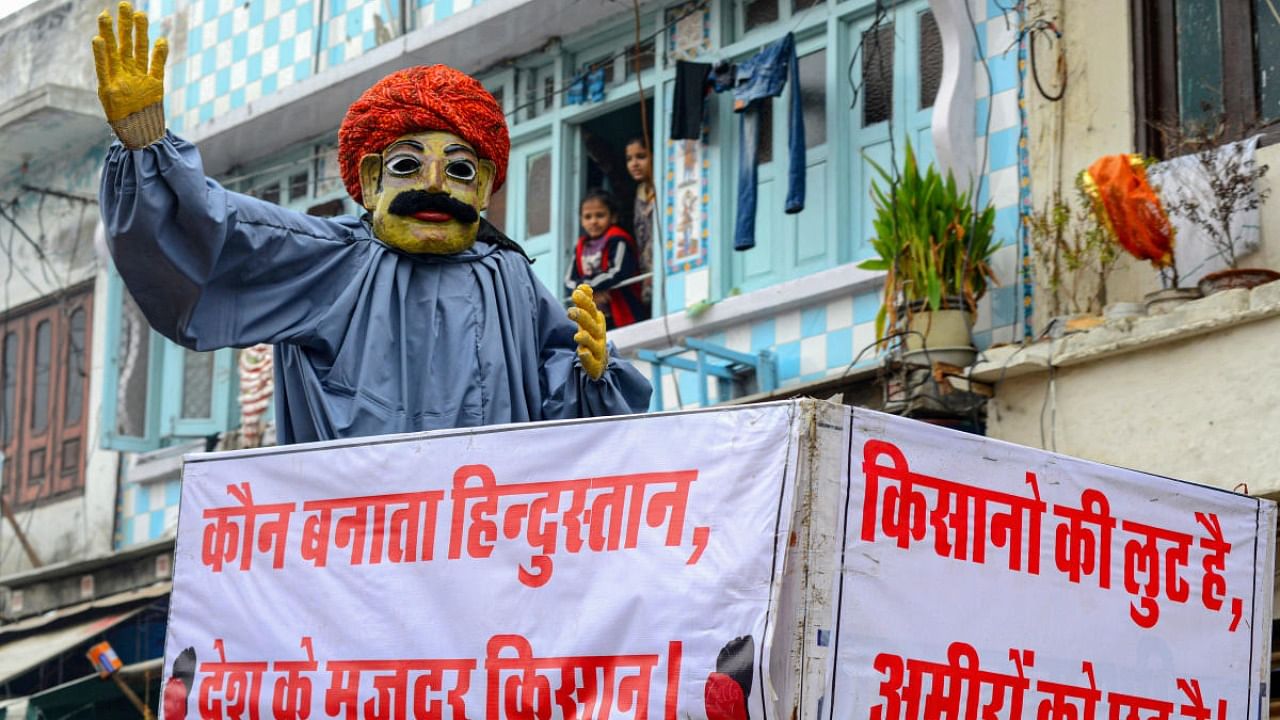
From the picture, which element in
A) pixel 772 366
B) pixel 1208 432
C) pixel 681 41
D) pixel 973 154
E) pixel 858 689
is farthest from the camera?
pixel 681 41

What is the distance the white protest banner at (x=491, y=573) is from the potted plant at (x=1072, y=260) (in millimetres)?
4751

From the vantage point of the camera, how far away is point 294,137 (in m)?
13.5

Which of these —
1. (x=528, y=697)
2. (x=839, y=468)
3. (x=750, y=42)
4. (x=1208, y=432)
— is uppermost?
(x=750, y=42)

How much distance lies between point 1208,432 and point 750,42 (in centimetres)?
357

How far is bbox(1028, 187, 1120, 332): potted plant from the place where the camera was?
9023mm

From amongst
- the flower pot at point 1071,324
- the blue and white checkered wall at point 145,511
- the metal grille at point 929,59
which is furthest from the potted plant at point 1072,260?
the blue and white checkered wall at point 145,511

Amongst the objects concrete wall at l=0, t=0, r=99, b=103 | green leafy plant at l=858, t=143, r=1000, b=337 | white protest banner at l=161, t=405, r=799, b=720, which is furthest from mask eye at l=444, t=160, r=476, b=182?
concrete wall at l=0, t=0, r=99, b=103

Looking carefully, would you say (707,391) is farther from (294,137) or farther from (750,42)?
(294,137)

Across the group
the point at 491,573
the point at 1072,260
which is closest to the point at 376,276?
the point at 491,573

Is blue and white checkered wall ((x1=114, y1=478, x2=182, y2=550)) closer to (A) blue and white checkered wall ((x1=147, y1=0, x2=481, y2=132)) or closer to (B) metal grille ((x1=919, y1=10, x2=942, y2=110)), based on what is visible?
(A) blue and white checkered wall ((x1=147, y1=0, x2=481, y2=132))

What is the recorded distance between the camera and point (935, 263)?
30.3 ft

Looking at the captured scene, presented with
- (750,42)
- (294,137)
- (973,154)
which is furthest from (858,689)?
(294,137)

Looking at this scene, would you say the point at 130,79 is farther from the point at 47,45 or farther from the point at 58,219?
the point at 47,45

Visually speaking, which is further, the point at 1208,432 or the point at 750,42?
the point at 750,42
